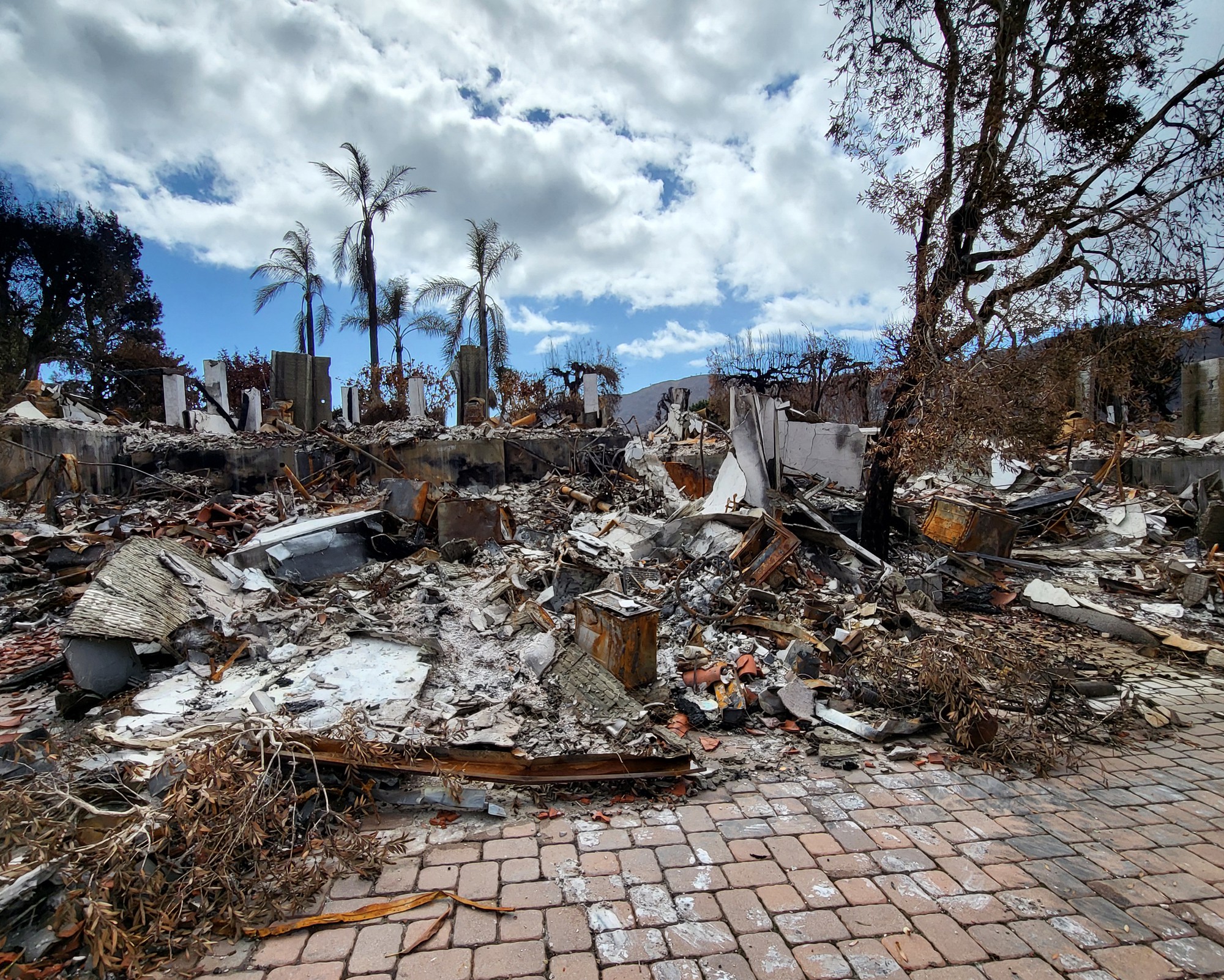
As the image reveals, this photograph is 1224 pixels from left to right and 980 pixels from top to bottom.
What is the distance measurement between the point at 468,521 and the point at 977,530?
640 centimetres

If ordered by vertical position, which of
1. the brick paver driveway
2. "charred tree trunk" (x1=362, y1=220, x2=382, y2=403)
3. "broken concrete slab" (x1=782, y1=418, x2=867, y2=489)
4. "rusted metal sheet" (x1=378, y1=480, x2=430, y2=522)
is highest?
"charred tree trunk" (x1=362, y1=220, x2=382, y2=403)

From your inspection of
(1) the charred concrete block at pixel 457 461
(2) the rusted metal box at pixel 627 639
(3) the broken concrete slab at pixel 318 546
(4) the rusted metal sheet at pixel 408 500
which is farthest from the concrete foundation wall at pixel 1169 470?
(3) the broken concrete slab at pixel 318 546

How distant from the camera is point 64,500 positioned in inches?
364

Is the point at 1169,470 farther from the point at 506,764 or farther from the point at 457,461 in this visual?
the point at 506,764

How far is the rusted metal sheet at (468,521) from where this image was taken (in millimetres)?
7863

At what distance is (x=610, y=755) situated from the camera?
3303 mm

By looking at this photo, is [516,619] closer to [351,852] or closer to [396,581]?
[396,581]

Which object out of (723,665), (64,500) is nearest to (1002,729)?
(723,665)

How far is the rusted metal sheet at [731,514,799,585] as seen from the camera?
6.36 m

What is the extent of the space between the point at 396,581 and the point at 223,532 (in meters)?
3.10

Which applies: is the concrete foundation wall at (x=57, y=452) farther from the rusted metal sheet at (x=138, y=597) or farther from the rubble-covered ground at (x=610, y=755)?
the rusted metal sheet at (x=138, y=597)

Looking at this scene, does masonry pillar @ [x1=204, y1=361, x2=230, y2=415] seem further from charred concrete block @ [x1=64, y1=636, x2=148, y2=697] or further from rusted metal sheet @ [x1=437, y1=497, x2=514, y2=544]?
charred concrete block @ [x1=64, y1=636, x2=148, y2=697]

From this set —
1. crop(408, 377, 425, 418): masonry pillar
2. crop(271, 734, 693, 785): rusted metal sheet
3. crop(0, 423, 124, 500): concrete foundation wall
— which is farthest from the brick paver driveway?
crop(408, 377, 425, 418): masonry pillar

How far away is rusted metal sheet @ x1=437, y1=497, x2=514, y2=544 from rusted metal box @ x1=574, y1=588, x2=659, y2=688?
3.73 m
